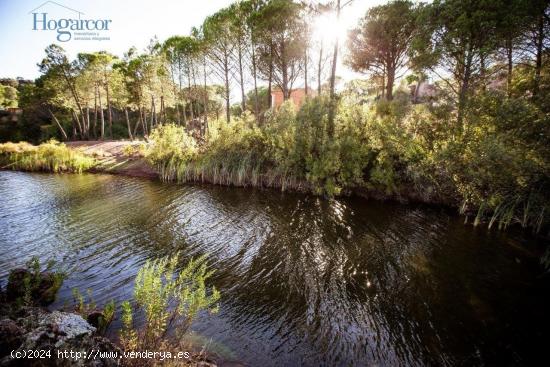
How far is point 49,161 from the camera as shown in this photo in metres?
25.4

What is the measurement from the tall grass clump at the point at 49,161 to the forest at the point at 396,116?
9.01 metres

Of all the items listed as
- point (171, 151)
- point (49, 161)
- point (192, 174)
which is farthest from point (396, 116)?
point (49, 161)

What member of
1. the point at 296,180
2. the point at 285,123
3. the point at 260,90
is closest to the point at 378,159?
the point at 296,180

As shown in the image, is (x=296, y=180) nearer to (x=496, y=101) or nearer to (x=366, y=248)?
(x=366, y=248)

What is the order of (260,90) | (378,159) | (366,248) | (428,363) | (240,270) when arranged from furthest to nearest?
(260,90), (378,159), (366,248), (240,270), (428,363)

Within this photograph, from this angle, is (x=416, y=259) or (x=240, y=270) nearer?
(x=240, y=270)

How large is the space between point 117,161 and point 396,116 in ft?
85.8

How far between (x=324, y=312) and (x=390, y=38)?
916 inches

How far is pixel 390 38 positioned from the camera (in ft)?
71.8

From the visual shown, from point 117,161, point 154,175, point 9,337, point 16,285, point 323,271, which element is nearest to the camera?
point 9,337

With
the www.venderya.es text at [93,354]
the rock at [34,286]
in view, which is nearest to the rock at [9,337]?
the www.venderya.es text at [93,354]

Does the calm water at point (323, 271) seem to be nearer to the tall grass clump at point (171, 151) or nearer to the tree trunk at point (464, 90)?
the tree trunk at point (464, 90)

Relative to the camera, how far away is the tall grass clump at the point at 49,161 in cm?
2530

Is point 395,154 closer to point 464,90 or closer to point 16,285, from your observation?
point 464,90
